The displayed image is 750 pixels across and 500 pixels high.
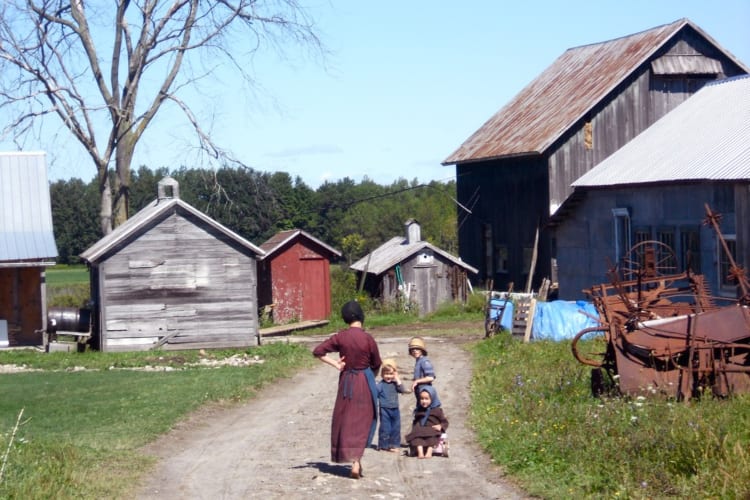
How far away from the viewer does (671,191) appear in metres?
24.4

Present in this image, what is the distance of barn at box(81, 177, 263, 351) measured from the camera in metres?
28.4

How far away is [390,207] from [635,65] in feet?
193

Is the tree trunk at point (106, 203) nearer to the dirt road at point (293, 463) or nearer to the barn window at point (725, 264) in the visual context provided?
the dirt road at point (293, 463)

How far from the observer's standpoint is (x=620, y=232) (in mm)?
27219

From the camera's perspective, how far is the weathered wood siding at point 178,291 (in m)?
28.4

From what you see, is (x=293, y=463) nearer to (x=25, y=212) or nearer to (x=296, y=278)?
(x=25, y=212)

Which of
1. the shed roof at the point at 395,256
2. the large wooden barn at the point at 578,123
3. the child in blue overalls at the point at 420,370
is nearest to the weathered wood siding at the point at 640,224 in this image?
the large wooden barn at the point at 578,123

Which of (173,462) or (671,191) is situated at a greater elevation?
(671,191)

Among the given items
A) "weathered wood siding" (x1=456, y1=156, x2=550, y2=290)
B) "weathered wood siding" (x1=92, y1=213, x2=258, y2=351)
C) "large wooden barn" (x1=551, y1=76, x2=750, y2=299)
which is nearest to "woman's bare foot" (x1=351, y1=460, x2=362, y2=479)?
"large wooden barn" (x1=551, y1=76, x2=750, y2=299)

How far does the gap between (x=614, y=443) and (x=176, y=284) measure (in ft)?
67.2

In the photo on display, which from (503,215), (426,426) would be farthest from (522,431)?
(503,215)

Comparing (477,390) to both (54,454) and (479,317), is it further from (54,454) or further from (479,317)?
(479,317)

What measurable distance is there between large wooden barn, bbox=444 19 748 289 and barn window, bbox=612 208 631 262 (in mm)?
6508

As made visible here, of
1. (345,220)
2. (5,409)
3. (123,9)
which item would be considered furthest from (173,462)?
(345,220)
